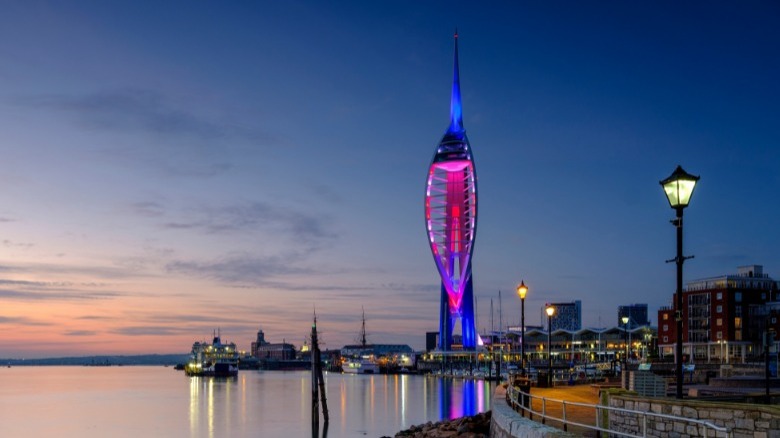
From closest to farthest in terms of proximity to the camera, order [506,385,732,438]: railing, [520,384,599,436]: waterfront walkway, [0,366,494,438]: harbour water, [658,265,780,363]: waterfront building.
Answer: [506,385,732,438]: railing
[520,384,599,436]: waterfront walkway
[0,366,494,438]: harbour water
[658,265,780,363]: waterfront building

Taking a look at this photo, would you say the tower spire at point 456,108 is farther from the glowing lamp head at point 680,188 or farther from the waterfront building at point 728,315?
the glowing lamp head at point 680,188

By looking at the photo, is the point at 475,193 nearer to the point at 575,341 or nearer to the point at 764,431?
the point at 575,341

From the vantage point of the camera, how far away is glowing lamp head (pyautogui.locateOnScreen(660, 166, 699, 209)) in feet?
49.7

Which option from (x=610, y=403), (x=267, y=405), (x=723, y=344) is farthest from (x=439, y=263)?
(x=610, y=403)

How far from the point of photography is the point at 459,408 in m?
80.4

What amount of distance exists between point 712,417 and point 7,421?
73.6 meters

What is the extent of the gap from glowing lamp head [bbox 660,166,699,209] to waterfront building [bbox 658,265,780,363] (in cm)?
9252

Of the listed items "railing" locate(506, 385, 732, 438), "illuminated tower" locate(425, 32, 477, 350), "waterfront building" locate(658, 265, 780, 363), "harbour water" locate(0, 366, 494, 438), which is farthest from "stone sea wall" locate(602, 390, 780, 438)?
"illuminated tower" locate(425, 32, 477, 350)

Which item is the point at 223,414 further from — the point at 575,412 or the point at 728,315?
the point at 728,315

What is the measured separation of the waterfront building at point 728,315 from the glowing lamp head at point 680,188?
304ft

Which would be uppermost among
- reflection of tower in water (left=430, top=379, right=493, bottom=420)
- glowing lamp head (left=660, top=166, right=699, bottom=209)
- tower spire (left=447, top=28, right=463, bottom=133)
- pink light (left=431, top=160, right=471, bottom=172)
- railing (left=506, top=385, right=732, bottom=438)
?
tower spire (left=447, top=28, right=463, bottom=133)

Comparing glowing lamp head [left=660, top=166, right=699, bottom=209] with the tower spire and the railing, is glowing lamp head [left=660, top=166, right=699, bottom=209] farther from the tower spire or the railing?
the tower spire

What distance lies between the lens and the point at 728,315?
106 metres

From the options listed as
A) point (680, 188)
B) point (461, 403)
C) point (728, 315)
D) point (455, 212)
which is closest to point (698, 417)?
point (680, 188)
